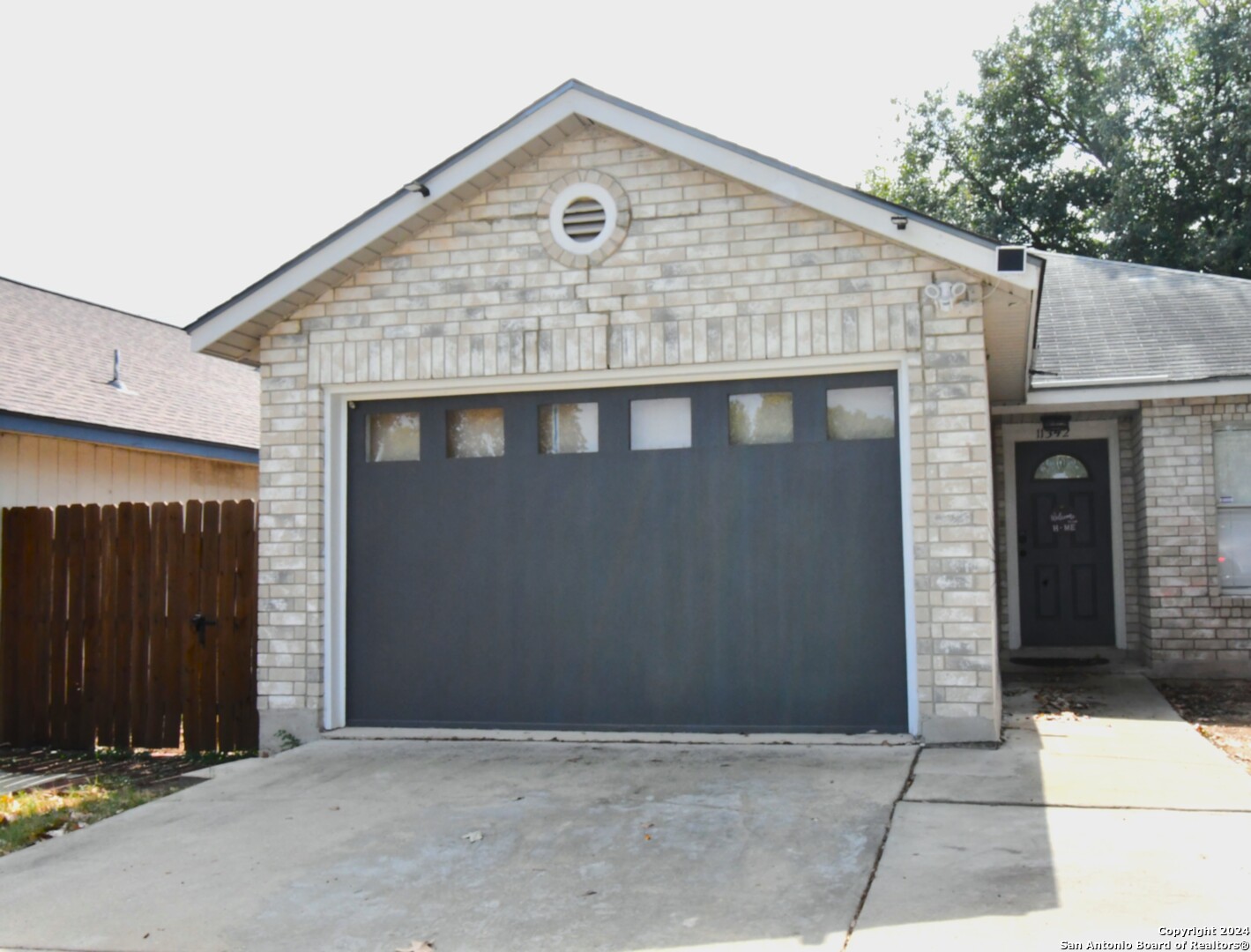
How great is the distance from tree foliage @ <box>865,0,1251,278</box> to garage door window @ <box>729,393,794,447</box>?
19466 mm

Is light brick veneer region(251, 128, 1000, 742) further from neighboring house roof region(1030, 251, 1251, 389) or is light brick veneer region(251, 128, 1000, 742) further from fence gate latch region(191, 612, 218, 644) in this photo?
neighboring house roof region(1030, 251, 1251, 389)

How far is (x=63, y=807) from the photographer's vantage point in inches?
278

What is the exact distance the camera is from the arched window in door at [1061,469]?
12094 mm

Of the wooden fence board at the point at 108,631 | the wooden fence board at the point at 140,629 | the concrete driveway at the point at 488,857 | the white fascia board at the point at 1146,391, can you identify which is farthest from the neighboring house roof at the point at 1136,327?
the wooden fence board at the point at 108,631

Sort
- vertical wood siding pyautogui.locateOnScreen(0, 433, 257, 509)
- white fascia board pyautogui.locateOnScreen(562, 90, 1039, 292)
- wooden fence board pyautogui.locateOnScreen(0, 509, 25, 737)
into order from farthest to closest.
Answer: vertical wood siding pyautogui.locateOnScreen(0, 433, 257, 509) < wooden fence board pyautogui.locateOnScreen(0, 509, 25, 737) < white fascia board pyautogui.locateOnScreen(562, 90, 1039, 292)

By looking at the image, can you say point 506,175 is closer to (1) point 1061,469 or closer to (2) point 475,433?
(2) point 475,433

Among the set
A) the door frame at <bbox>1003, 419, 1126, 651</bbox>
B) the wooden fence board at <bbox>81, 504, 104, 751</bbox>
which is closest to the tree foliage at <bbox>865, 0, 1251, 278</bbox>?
the door frame at <bbox>1003, 419, 1126, 651</bbox>

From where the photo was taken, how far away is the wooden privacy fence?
28.4ft

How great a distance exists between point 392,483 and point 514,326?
144 cm

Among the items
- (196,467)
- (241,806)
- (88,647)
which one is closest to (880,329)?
(241,806)

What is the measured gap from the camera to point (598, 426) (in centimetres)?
814

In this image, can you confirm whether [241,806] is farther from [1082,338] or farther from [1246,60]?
[1246,60]

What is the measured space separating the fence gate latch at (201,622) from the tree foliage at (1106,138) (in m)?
21.8

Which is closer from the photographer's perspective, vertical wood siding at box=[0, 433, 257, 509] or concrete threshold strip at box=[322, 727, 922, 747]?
concrete threshold strip at box=[322, 727, 922, 747]
